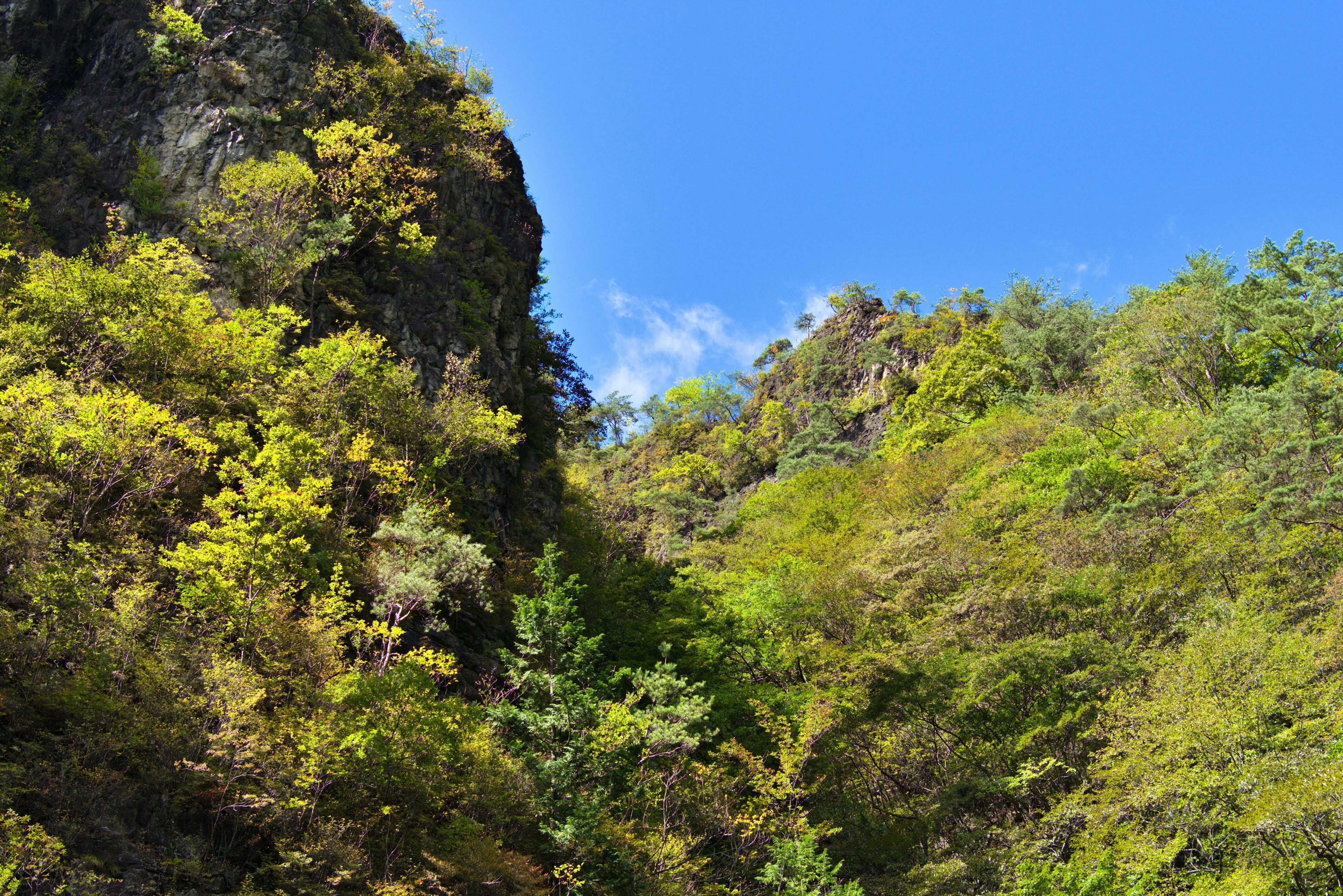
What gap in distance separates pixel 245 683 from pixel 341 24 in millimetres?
22825

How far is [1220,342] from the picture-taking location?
2836 centimetres

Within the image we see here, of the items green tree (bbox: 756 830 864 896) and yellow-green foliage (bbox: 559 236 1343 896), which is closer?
yellow-green foliage (bbox: 559 236 1343 896)

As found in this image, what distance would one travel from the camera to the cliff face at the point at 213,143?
1891 cm

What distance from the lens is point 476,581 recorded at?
1455 cm

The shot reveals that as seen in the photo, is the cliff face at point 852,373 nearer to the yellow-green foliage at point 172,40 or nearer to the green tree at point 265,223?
the green tree at point 265,223

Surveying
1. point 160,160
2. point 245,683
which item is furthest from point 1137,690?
point 160,160

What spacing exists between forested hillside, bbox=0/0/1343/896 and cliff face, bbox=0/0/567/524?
13 cm

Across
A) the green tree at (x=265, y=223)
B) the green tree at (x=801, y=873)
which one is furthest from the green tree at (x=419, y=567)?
the green tree at (x=801, y=873)

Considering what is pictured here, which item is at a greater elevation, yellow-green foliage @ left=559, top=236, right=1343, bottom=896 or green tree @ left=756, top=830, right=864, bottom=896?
yellow-green foliage @ left=559, top=236, right=1343, bottom=896

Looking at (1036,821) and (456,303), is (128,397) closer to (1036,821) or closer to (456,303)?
(456,303)

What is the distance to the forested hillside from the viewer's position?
9.15 metres

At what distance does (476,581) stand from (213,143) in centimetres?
1463

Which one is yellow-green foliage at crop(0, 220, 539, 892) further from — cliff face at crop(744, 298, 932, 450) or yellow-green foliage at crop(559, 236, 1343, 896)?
cliff face at crop(744, 298, 932, 450)

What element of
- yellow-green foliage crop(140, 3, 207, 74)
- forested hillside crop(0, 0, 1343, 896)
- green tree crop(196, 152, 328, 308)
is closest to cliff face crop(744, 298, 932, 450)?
forested hillside crop(0, 0, 1343, 896)
